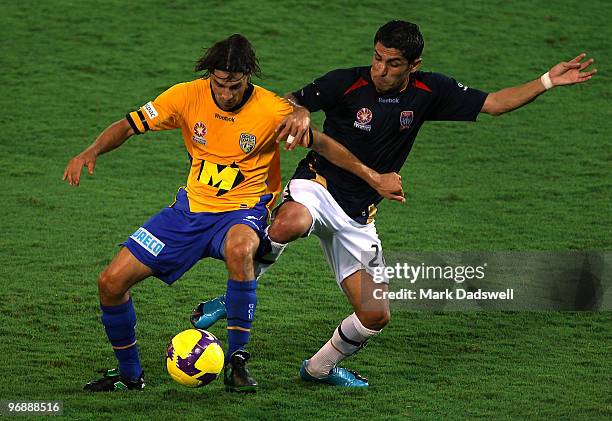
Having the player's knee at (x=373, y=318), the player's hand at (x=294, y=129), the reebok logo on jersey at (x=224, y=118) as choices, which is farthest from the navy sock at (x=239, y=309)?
the reebok logo on jersey at (x=224, y=118)

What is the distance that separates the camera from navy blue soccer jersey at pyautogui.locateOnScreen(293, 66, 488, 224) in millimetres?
6059

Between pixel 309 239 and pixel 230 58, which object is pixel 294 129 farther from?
pixel 309 239

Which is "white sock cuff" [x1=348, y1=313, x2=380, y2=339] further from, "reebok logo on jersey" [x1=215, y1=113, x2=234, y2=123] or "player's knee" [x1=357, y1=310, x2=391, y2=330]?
"reebok logo on jersey" [x1=215, y1=113, x2=234, y2=123]

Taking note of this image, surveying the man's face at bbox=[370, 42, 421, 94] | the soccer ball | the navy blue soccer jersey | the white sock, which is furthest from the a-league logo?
the soccer ball

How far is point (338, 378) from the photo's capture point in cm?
602

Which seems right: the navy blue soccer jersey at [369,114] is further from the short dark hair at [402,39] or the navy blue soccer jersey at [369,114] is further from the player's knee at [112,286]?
the player's knee at [112,286]

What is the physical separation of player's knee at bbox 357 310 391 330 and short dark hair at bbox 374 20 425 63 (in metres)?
1.26

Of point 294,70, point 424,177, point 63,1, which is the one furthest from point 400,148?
point 63,1

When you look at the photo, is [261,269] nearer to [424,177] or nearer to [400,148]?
[400,148]

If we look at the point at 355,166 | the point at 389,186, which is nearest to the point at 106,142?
the point at 355,166

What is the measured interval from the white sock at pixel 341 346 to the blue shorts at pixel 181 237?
66cm

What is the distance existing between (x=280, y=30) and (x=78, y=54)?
2116mm

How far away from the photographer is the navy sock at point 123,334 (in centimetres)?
568

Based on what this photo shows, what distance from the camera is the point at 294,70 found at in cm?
1181
